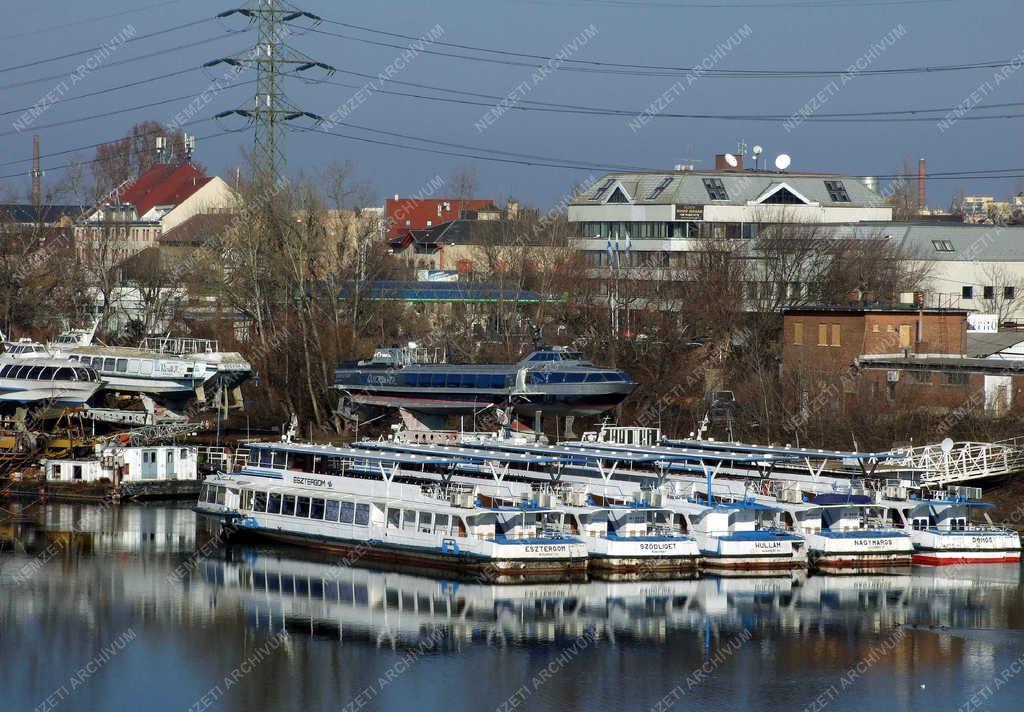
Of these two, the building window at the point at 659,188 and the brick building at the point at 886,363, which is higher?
the building window at the point at 659,188

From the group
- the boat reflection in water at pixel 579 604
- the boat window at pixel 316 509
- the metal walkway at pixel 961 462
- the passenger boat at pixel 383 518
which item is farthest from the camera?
the metal walkway at pixel 961 462

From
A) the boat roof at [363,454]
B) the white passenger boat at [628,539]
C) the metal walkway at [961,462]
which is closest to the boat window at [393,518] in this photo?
the boat roof at [363,454]

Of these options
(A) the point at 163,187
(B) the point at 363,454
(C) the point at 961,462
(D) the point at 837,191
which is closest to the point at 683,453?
(C) the point at 961,462

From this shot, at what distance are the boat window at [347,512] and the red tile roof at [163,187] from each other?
93.3m

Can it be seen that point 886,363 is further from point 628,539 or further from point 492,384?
point 628,539

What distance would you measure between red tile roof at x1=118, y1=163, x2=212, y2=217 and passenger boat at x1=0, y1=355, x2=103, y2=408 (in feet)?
236

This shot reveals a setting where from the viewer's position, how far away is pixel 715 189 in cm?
9381

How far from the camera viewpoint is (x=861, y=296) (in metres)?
66.0

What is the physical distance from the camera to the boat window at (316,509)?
42406mm

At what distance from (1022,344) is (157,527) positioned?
32.4 m

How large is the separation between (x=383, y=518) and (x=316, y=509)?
2.58 m

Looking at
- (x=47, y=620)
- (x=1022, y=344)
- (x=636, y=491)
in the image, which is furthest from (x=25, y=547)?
(x=1022, y=344)

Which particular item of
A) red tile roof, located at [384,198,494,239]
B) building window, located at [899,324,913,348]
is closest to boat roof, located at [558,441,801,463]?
building window, located at [899,324,913,348]

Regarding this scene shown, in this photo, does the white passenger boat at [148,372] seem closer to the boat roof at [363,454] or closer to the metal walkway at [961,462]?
the boat roof at [363,454]
